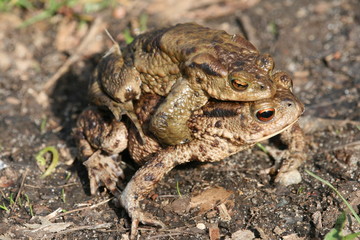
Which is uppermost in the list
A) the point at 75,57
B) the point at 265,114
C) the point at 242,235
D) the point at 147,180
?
the point at 75,57

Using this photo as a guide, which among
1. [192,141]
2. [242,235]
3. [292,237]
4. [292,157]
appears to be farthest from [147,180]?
[292,157]

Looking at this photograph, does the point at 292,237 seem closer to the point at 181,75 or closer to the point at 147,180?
the point at 147,180

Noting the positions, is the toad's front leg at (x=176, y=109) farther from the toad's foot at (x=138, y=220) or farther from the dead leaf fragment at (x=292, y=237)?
the dead leaf fragment at (x=292, y=237)

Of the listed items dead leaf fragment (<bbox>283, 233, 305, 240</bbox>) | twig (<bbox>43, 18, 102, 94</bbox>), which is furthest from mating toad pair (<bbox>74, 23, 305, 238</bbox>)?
twig (<bbox>43, 18, 102, 94</bbox>)

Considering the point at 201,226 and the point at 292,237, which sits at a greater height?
the point at 201,226

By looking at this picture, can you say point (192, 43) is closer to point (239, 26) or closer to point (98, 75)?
point (98, 75)

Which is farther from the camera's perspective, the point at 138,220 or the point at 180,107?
the point at 138,220

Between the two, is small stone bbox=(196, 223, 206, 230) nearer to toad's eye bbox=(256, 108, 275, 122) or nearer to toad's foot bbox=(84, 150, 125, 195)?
toad's foot bbox=(84, 150, 125, 195)
